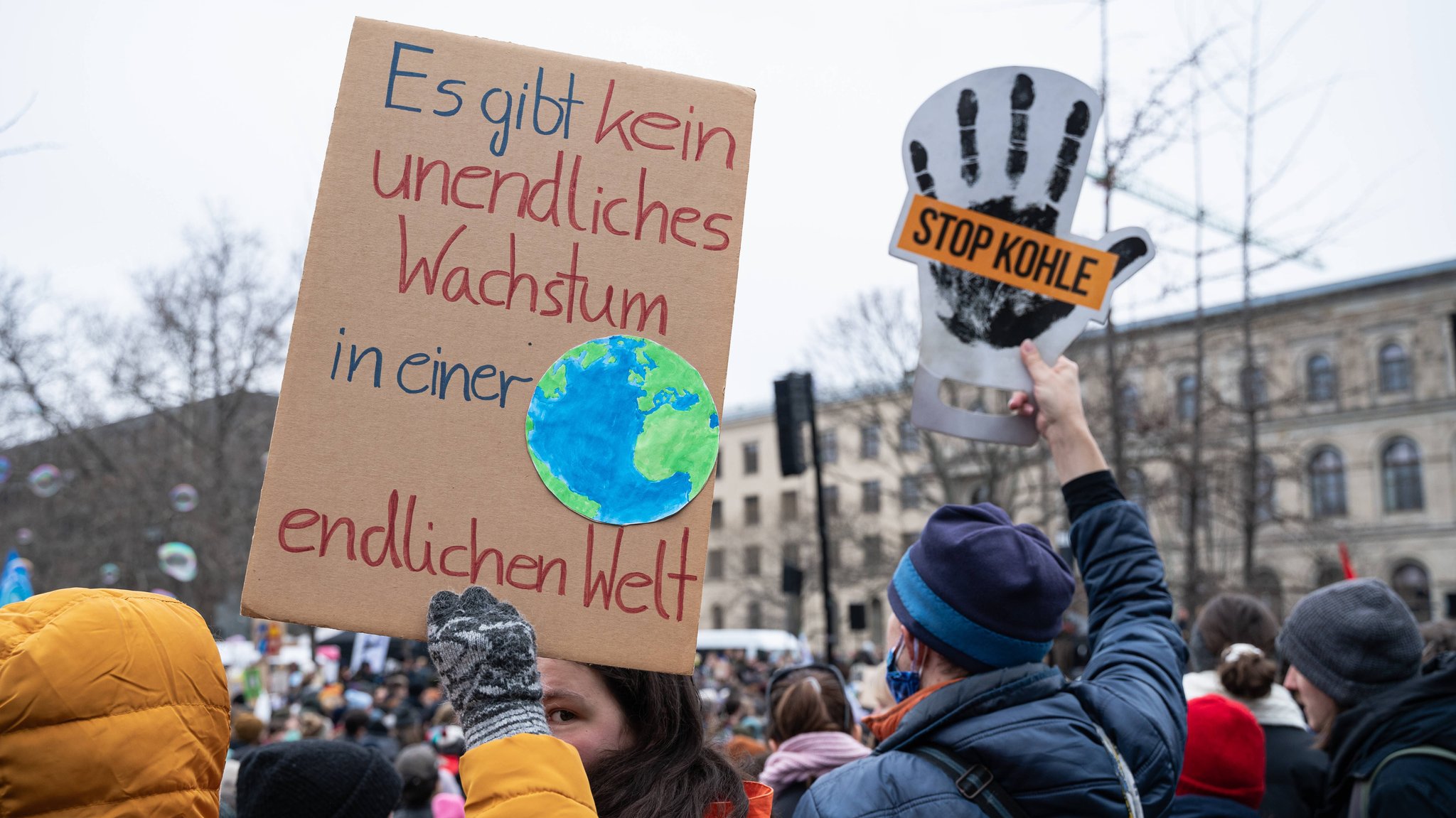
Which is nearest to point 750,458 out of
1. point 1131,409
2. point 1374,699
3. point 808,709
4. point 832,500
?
point 832,500

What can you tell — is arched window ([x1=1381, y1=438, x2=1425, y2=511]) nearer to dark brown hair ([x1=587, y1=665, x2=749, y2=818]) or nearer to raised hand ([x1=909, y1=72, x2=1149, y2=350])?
raised hand ([x1=909, y1=72, x2=1149, y2=350])

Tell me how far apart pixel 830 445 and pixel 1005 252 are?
46.7 metres

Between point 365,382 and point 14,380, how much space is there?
2906cm

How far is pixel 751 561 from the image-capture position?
2138 inches

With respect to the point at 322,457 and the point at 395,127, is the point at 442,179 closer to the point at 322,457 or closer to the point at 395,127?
the point at 395,127

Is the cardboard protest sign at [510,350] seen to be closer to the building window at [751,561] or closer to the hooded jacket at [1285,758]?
the hooded jacket at [1285,758]

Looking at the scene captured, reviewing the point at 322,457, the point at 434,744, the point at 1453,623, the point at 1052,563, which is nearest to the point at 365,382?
the point at 322,457

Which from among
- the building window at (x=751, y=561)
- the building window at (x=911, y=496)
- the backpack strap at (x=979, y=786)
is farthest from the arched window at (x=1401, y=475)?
the backpack strap at (x=979, y=786)

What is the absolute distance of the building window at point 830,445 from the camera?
157ft

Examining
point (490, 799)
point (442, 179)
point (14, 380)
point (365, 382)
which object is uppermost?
point (14, 380)

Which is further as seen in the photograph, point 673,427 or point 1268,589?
point 1268,589

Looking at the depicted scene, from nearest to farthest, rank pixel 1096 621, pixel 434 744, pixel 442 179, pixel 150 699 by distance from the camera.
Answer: pixel 150 699 → pixel 442 179 → pixel 1096 621 → pixel 434 744

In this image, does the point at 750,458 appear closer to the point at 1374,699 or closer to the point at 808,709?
the point at 808,709

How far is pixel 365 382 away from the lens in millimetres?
1607
